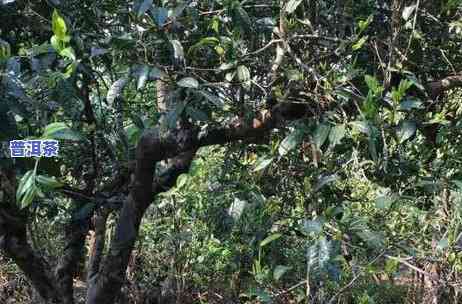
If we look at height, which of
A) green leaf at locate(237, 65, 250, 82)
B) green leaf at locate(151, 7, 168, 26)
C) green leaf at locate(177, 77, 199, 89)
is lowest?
green leaf at locate(237, 65, 250, 82)

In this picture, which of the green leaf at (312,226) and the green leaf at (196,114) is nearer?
the green leaf at (312,226)

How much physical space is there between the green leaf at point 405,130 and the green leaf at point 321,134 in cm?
15

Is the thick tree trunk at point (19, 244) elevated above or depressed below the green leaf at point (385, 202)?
below

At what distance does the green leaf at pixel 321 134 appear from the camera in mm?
1313

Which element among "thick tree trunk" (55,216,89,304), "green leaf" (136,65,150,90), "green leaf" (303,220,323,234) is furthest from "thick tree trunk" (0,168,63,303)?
"green leaf" (303,220,323,234)

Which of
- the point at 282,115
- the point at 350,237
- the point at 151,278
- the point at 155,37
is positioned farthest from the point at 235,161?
the point at 151,278

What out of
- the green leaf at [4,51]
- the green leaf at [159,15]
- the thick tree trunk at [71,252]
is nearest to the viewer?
the green leaf at [4,51]

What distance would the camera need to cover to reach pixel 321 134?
1.33 meters

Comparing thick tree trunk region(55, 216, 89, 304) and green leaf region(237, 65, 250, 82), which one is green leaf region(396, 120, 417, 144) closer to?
green leaf region(237, 65, 250, 82)

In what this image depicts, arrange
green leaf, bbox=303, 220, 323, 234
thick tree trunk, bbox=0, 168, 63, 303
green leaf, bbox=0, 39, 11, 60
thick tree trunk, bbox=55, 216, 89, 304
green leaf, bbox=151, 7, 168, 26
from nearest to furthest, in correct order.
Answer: green leaf, bbox=303, 220, 323, 234 < green leaf, bbox=0, 39, 11, 60 < green leaf, bbox=151, 7, 168, 26 < thick tree trunk, bbox=0, 168, 63, 303 < thick tree trunk, bbox=55, 216, 89, 304

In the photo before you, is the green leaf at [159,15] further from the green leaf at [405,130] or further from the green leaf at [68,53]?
the green leaf at [405,130]

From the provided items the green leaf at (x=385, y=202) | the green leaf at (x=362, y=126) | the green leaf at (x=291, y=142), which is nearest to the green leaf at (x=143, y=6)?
the green leaf at (x=291, y=142)

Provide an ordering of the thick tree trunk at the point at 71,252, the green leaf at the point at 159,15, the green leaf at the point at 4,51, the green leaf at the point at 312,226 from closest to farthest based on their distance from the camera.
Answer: the green leaf at the point at 312,226 → the green leaf at the point at 4,51 → the green leaf at the point at 159,15 → the thick tree trunk at the point at 71,252

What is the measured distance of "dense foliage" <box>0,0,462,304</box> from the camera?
1.37 metres
